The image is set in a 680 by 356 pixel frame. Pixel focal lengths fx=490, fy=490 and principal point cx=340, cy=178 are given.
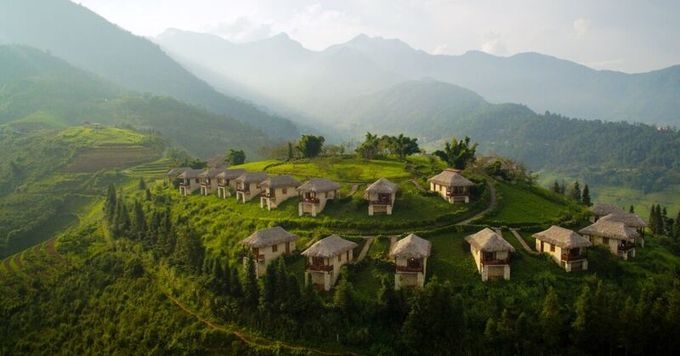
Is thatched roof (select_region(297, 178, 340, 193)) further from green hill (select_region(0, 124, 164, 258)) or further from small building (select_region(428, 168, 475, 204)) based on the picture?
green hill (select_region(0, 124, 164, 258))

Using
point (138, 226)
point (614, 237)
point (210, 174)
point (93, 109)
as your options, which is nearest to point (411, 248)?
point (614, 237)

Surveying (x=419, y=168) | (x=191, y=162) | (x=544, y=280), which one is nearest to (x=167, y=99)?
(x=191, y=162)

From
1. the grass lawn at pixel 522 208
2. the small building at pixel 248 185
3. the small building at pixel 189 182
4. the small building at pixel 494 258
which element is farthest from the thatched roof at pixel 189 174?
the small building at pixel 494 258

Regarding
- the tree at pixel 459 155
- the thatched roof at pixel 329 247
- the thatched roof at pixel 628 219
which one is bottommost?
the thatched roof at pixel 329 247

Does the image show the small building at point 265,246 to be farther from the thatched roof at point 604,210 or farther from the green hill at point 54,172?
the green hill at point 54,172

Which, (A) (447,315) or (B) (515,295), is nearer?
(A) (447,315)

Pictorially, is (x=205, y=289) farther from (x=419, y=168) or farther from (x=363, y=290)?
(x=419, y=168)

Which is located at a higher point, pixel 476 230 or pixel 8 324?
pixel 476 230
